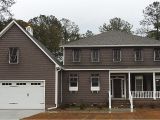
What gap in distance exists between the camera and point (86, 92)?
124 feet

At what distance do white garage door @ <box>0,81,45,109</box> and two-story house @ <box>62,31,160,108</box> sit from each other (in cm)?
352

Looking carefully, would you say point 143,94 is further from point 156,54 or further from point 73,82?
point 73,82

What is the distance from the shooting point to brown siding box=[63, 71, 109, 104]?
123 ft

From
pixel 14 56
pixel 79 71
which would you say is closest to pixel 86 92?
pixel 79 71

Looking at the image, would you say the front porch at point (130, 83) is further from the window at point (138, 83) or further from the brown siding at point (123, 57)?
the brown siding at point (123, 57)

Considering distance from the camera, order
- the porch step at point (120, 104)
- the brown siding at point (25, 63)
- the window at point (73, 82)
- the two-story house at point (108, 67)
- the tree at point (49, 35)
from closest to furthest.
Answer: the brown siding at point (25, 63), the porch step at point (120, 104), the two-story house at point (108, 67), the window at point (73, 82), the tree at point (49, 35)

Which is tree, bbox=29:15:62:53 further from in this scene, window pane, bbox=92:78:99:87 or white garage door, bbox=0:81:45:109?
white garage door, bbox=0:81:45:109

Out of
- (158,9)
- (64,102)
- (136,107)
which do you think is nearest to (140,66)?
(136,107)

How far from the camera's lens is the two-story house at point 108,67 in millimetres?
37906

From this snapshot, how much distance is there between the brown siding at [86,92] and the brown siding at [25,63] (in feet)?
11.0

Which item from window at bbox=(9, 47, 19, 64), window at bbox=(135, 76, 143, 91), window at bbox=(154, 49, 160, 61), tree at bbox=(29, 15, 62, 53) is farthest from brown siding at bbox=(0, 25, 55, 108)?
tree at bbox=(29, 15, 62, 53)

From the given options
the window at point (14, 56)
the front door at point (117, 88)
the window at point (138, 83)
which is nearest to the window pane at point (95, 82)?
the front door at point (117, 88)

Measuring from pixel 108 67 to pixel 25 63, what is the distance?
7.72 meters

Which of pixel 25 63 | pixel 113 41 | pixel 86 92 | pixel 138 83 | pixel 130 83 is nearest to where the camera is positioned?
pixel 25 63
